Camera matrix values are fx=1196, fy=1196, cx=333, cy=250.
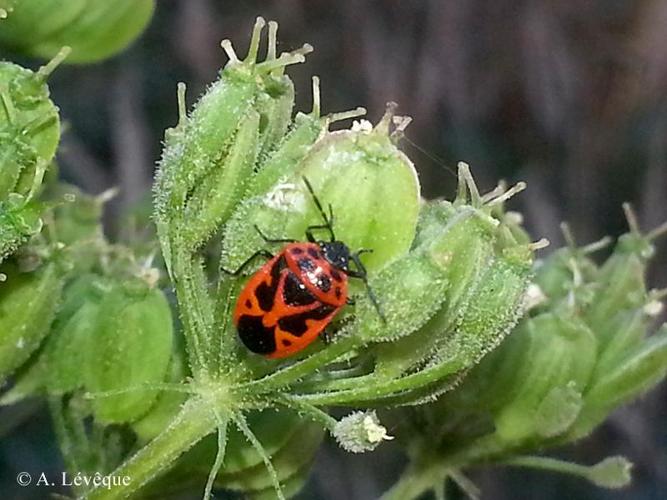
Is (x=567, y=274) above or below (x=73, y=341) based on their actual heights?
below

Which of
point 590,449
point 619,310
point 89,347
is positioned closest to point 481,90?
point 590,449

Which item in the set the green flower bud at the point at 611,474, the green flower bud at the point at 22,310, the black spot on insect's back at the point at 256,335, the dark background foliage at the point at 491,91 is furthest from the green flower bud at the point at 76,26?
the dark background foliage at the point at 491,91

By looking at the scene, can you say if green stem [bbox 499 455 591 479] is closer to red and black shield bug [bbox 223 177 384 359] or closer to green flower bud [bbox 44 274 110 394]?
red and black shield bug [bbox 223 177 384 359]

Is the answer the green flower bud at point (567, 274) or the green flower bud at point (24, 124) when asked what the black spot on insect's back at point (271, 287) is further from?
the green flower bud at point (567, 274)

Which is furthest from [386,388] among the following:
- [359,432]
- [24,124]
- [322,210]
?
[24,124]

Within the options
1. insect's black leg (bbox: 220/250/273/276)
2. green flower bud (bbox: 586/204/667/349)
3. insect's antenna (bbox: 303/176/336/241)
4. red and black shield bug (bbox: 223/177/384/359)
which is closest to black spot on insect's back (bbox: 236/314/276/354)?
red and black shield bug (bbox: 223/177/384/359)

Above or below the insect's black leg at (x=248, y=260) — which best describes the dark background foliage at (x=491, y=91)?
below

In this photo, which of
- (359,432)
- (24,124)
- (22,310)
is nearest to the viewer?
(359,432)

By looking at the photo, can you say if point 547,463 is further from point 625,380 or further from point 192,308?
point 192,308
